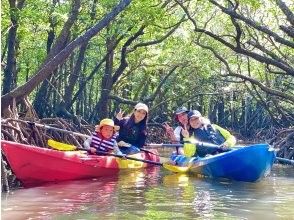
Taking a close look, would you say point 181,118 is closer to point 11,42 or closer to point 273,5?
point 11,42

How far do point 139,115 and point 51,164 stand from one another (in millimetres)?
2668

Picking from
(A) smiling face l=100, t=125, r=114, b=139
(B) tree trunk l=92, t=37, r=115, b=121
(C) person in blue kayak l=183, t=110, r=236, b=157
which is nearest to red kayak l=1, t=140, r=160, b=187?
(A) smiling face l=100, t=125, r=114, b=139

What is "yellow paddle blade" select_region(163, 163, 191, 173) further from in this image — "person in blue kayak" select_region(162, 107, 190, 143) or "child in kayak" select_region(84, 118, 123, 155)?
"child in kayak" select_region(84, 118, 123, 155)

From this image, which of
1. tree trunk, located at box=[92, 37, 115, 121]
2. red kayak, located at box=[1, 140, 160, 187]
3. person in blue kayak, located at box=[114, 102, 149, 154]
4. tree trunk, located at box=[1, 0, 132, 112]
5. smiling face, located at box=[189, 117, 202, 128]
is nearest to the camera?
red kayak, located at box=[1, 140, 160, 187]

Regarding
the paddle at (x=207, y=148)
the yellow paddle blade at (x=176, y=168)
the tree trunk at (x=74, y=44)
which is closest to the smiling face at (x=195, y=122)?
the paddle at (x=207, y=148)

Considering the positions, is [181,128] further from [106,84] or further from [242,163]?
[106,84]

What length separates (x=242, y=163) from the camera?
8.02 m

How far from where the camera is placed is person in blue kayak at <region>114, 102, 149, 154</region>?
992cm

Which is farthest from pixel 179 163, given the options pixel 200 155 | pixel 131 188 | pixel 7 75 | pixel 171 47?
pixel 171 47

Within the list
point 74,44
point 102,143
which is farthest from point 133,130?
point 74,44

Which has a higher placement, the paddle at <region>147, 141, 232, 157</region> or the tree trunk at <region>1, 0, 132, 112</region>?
the tree trunk at <region>1, 0, 132, 112</region>

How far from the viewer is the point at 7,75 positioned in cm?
1126

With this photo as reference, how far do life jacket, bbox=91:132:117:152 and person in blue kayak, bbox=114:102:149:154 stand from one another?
0.74 meters

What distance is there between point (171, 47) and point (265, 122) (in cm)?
916
